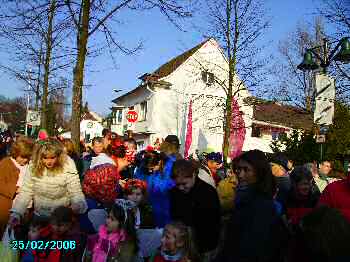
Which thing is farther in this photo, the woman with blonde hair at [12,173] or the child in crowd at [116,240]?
the woman with blonde hair at [12,173]

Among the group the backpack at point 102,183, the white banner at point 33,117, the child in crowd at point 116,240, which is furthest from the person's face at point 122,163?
the white banner at point 33,117

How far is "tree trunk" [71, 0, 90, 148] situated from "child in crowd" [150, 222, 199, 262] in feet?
19.9

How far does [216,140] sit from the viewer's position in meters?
36.8

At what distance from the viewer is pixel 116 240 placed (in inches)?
167

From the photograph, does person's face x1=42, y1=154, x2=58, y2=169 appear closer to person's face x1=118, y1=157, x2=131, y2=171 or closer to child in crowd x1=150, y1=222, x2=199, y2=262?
person's face x1=118, y1=157, x2=131, y2=171

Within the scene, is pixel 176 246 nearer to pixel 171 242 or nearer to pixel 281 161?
pixel 171 242

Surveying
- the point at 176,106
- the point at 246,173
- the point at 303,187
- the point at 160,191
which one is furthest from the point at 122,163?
the point at 176,106

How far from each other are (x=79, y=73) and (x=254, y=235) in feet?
25.6

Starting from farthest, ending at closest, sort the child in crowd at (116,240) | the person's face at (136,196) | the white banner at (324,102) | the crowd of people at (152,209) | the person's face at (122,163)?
1. the white banner at (324,102)
2. the person's face at (122,163)
3. the person's face at (136,196)
4. the child in crowd at (116,240)
5. the crowd of people at (152,209)

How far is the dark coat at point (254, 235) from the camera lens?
2.82m

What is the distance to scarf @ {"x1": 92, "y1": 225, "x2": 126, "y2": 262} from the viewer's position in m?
4.20

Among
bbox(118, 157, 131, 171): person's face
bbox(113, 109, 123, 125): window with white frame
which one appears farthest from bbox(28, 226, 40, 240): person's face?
bbox(113, 109, 123, 125): window with white frame

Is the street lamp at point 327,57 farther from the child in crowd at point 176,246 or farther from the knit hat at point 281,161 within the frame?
the child in crowd at point 176,246

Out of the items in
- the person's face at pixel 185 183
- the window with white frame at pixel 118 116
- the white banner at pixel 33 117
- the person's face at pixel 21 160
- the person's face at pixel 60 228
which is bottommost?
the person's face at pixel 60 228
